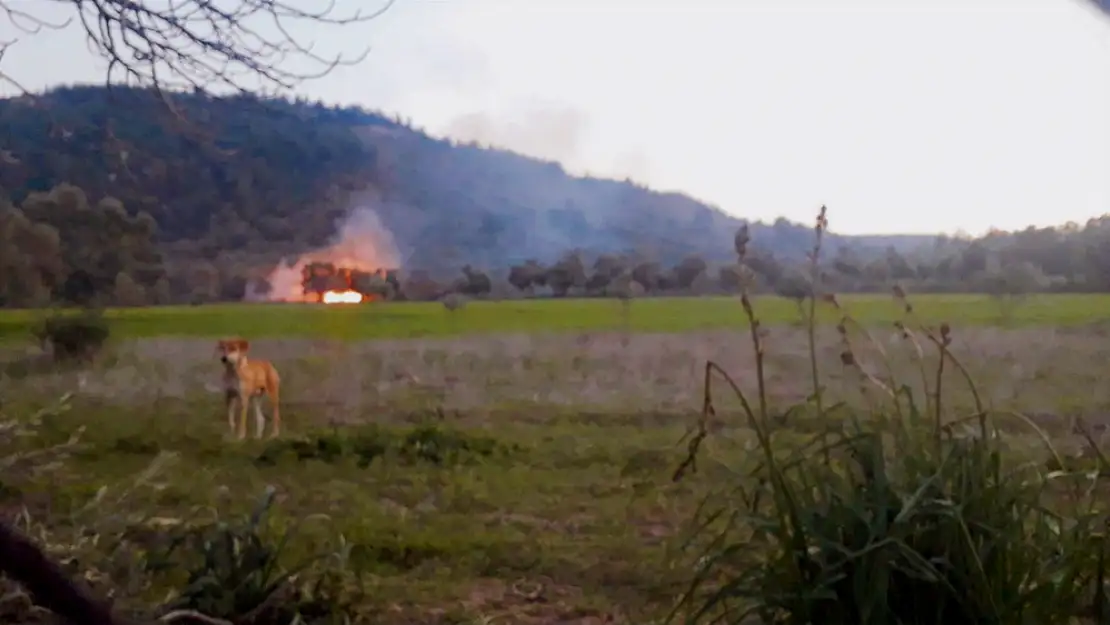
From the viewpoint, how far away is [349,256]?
76.4 inches

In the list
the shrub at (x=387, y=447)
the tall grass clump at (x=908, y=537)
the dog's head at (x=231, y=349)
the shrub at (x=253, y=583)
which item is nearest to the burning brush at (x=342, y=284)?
the dog's head at (x=231, y=349)

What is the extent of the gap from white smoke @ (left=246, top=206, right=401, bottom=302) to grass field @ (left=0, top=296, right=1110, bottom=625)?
42mm

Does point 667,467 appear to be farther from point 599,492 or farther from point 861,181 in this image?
point 861,181

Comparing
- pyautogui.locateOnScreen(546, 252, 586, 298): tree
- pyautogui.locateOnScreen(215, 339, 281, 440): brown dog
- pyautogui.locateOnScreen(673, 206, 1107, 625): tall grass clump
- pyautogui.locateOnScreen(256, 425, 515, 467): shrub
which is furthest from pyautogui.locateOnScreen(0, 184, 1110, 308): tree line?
pyautogui.locateOnScreen(673, 206, 1107, 625): tall grass clump

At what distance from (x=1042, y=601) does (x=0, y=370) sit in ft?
6.09

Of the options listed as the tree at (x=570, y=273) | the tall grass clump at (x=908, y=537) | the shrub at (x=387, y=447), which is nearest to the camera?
the tall grass clump at (x=908, y=537)

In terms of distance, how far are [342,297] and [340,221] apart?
16 cm

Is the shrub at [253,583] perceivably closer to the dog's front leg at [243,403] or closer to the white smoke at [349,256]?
the dog's front leg at [243,403]

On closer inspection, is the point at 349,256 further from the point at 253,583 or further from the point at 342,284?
the point at 253,583

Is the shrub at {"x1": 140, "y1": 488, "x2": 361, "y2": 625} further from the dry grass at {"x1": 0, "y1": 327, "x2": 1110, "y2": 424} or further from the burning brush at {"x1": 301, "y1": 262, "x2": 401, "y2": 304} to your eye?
the burning brush at {"x1": 301, "y1": 262, "x2": 401, "y2": 304}

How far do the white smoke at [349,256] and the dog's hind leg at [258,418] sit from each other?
0.66 ft

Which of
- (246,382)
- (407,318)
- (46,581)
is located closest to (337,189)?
(407,318)

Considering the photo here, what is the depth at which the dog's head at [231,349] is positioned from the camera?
1.88 m

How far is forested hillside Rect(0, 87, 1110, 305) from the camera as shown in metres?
1.84
